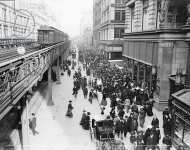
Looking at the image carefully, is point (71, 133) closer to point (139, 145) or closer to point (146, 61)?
point (139, 145)

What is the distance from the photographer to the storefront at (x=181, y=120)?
12.5 metres

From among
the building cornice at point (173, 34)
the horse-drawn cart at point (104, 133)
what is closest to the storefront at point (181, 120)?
the horse-drawn cart at point (104, 133)

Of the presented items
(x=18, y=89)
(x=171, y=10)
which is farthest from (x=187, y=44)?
(x=18, y=89)

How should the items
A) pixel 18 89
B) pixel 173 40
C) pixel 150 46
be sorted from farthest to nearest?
pixel 150 46
pixel 173 40
pixel 18 89

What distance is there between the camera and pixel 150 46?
24.2 metres

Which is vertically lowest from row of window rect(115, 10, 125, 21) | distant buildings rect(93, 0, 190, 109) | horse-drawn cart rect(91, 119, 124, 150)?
horse-drawn cart rect(91, 119, 124, 150)

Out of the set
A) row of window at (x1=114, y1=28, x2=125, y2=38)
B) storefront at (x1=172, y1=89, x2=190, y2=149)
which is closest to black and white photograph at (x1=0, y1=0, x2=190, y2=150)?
storefront at (x1=172, y1=89, x2=190, y2=149)

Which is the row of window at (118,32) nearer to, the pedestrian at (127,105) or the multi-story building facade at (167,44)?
the multi-story building facade at (167,44)

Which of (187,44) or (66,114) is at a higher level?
(187,44)

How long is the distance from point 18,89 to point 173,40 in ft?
48.3

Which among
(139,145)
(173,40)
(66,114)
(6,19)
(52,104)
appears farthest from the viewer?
(6,19)

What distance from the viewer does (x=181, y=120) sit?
1320cm

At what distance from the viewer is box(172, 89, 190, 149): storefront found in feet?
41.0

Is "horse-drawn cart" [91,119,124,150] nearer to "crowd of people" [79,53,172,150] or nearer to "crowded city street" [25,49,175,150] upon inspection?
"crowded city street" [25,49,175,150]
